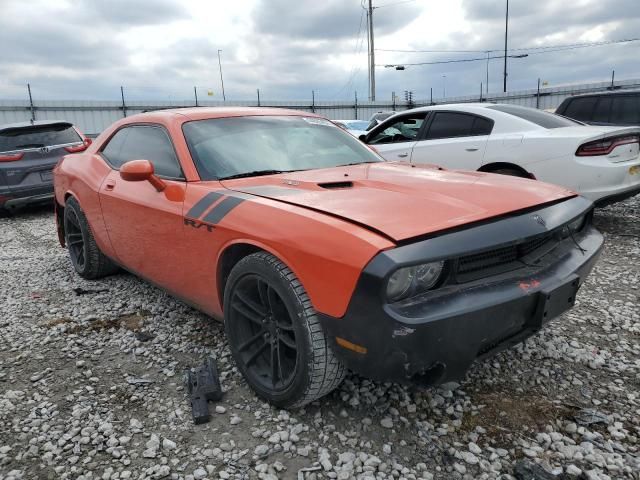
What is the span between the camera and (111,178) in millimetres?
3525

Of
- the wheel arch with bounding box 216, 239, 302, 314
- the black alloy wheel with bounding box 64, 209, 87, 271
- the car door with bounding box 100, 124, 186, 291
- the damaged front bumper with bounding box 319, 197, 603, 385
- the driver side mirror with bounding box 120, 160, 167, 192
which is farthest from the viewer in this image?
the black alloy wheel with bounding box 64, 209, 87, 271

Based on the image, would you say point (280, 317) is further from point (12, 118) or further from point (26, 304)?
point (12, 118)

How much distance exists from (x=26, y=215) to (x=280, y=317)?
25.5 feet

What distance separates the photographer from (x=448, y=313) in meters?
1.70

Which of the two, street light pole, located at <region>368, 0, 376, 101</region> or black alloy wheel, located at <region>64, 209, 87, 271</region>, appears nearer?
black alloy wheel, located at <region>64, 209, 87, 271</region>

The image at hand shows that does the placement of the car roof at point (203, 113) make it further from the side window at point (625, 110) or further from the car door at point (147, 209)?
the side window at point (625, 110)

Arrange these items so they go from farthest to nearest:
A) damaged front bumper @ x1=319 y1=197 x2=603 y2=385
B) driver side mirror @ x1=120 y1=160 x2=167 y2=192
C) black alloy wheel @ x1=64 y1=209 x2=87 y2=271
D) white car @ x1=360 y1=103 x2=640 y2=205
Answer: white car @ x1=360 y1=103 x2=640 y2=205, black alloy wheel @ x1=64 y1=209 x2=87 y2=271, driver side mirror @ x1=120 y1=160 x2=167 y2=192, damaged front bumper @ x1=319 y1=197 x2=603 y2=385

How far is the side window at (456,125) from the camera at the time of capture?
17.5ft

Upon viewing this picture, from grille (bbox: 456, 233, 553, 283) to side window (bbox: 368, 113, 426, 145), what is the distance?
4028 millimetres

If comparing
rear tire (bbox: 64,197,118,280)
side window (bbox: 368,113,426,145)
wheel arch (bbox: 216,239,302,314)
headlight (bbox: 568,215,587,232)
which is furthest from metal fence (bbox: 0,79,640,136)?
headlight (bbox: 568,215,587,232)

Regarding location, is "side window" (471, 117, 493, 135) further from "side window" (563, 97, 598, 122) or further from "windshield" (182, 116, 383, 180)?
"side window" (563, 97, 598, 122)

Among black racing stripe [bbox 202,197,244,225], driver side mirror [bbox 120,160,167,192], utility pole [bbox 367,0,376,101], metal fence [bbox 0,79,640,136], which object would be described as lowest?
black racing stripe [bbox 202,197,244,225]

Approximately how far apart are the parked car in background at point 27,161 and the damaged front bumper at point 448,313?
711cm

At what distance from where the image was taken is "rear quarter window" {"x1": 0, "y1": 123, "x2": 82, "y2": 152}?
287 inches
